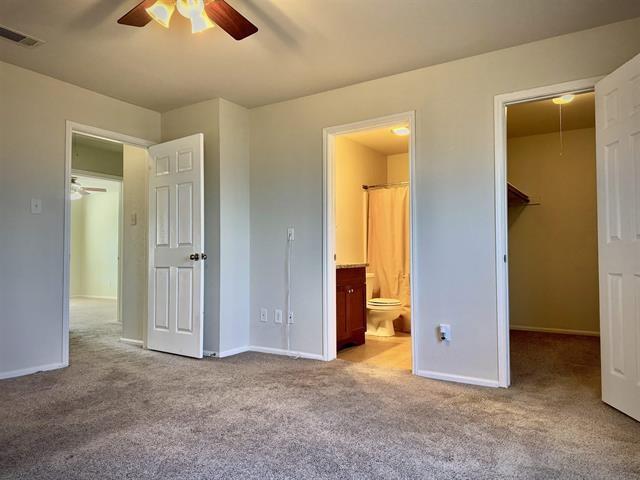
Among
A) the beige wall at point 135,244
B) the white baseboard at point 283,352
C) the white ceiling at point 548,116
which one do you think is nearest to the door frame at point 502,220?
the white ceiling at point 548,116

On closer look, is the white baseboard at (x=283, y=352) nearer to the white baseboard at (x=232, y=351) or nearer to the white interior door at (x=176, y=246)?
the white baseboard at (x=232, y=351)

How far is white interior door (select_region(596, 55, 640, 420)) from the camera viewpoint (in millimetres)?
2379

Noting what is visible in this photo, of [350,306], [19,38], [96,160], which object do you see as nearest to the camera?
[19,38]

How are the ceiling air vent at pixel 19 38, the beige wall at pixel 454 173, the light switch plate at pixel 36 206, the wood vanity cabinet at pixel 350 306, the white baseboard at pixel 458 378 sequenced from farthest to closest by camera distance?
the wood vanity cabinet at pixel 350 306, the light switch plate at pixel 36 206, the white baseboard at pixel 458 378, the beige wall at pixel 454 173, the ceiling air vent at pixel 19 38

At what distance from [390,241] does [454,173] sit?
2489 mm

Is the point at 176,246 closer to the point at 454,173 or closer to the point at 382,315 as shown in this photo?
the point at 382,315

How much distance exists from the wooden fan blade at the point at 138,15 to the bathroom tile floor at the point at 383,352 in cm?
286

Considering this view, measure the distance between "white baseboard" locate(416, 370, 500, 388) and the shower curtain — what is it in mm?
2175

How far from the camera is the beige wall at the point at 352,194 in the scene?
17.2ft

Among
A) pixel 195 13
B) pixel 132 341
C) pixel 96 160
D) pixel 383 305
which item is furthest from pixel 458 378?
pixel 96 160

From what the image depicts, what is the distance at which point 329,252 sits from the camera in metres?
3.79

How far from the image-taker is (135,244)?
15.2 feet

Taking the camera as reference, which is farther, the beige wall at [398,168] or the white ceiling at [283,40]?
the beige wall at [398,168]

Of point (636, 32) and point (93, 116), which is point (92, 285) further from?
point (636, 32)
